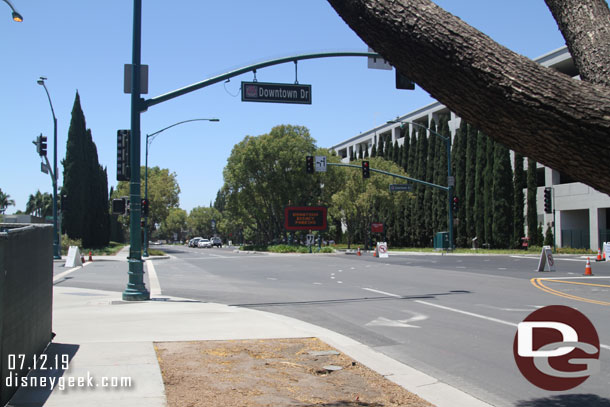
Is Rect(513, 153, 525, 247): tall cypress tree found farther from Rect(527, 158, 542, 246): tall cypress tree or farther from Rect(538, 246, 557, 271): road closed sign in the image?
Rect(538, 246, 557, 271): road closed sign

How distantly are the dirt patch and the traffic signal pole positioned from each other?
Answer: 610cm

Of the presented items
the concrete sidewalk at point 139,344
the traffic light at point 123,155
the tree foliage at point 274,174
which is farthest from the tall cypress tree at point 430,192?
the concrete sidewalk at point 139,344

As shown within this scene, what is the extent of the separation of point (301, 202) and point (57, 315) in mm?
54509

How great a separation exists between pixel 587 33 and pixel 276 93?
1289 centimetres

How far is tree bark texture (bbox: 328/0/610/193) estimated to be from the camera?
11.0ft

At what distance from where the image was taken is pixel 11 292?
5004 mm

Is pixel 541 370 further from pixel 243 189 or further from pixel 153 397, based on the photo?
pixel 243 189

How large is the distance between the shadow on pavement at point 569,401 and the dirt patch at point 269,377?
→ 114 centimetres

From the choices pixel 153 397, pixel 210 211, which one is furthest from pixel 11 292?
pixel 210 211

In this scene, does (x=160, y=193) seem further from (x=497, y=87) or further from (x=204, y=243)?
(x=497, y=87)

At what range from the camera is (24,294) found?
223 inches

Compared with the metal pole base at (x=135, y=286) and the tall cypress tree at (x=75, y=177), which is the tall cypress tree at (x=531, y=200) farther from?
the metal pole base at (x=135, y=286)

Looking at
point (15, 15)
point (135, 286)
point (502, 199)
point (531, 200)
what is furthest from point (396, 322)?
point (502, 199)

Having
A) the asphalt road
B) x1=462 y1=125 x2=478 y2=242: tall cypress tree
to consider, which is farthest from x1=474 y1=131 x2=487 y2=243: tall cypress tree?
the asphalt road
